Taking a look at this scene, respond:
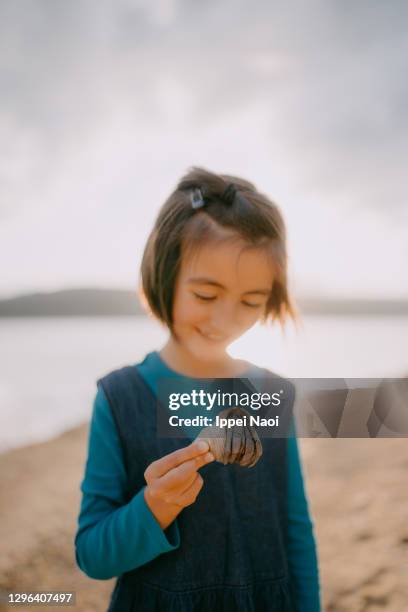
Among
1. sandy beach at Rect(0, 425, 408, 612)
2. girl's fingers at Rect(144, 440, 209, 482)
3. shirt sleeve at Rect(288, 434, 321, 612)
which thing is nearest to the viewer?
girl's fingers at Rect(144, 440, 209, 482)

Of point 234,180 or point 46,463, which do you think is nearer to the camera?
point 234,180

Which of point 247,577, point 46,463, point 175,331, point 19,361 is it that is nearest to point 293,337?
point 175,331

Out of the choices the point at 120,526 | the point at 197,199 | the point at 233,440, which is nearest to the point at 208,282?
the point at 197,199

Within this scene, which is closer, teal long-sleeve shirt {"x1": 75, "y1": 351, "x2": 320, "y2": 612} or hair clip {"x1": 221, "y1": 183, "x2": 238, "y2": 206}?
teal long-sleeve shirt {"x1": 75, "y1": 351, "x2": 320, "y2": 612}

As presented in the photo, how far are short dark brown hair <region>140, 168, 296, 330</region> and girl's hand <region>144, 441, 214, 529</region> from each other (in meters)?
0.35

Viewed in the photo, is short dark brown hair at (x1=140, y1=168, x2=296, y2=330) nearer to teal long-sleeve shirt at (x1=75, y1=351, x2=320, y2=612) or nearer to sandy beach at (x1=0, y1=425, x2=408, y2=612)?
teal long-sleeve shirt at (x1=75, y1=351, x2=320, y2=612)

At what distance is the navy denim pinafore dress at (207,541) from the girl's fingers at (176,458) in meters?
0.14

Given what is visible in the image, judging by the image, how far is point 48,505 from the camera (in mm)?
2996

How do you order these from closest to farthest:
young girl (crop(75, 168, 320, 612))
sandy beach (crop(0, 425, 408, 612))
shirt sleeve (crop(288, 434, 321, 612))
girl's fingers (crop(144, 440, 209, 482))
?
girl's fingers (crop(144, 440, 209, 482))
young girl (crop(75, 168, 320, 612))
shirt sleeve (crop(288, 434, 321, 612))
sandy beach (crop(0, 425, 408, 612))

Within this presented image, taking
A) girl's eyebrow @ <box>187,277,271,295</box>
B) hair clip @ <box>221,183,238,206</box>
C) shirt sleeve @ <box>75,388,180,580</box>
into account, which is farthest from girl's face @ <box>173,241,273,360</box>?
shirt sleeve @ <box>75,388,180,580</box>

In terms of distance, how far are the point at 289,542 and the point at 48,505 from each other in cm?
236

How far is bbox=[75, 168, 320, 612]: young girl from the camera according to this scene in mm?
931

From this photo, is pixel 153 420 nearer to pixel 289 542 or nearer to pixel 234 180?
pixel 289 542

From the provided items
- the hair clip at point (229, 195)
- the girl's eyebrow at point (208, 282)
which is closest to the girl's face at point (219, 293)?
the girl's eyebrow at point (208, 282)
